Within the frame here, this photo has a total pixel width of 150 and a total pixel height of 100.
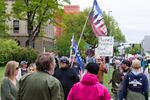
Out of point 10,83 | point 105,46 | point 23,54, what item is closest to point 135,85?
point 10,83

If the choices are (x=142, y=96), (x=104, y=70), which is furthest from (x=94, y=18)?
(x=142, y=96)

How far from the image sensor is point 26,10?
69.2 m

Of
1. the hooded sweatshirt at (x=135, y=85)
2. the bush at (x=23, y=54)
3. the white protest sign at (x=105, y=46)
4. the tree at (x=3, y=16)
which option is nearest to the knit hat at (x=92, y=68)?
the hooded sweatshirt at (x=135, y=85)

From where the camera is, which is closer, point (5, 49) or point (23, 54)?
point (23, 54)

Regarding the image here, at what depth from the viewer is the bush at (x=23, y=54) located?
6197cm

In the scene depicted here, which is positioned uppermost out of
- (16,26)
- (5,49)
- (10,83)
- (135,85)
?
(16,26)

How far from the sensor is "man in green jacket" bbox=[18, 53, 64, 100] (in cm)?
685

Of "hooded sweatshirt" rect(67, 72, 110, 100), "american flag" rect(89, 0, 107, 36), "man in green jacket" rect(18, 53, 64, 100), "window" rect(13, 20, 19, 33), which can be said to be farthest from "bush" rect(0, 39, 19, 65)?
"man in green jacket" rect(18, 53, 64, 100)

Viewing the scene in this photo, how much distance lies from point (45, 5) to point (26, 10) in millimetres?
2632

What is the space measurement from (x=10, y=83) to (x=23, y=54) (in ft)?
176

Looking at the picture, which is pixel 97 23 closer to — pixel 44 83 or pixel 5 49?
pixel 44 83

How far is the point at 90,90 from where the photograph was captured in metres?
7.81

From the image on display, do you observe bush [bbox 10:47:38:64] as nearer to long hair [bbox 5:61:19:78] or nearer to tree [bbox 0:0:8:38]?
tree [bbox 0:0:8:38]

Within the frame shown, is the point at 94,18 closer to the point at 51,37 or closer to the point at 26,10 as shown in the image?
the point at 26,10
